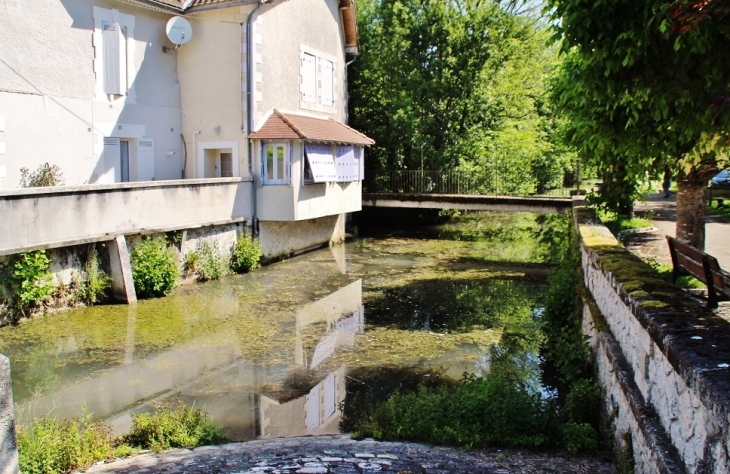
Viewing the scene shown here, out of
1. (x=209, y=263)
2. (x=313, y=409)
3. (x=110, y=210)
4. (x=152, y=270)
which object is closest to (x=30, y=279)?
(x=110, y=210)

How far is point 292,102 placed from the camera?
20641 millimetres

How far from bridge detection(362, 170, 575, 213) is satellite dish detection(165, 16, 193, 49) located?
9.70 m

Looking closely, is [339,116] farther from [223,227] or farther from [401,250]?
[223,227]

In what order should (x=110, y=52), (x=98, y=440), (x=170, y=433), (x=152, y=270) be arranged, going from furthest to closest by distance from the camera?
(x=110, y=52) → (x=152, y=270) → (x=170, y=433) → (x=98, y=440)

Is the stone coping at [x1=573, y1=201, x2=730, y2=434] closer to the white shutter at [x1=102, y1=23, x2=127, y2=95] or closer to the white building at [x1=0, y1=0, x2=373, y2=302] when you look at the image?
the white building at [x1=0, y1=0, x2=373, y2=302]

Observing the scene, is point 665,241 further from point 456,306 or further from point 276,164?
point 276,164

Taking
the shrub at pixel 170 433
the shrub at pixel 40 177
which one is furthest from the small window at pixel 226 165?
the shrub at pixel 170 433

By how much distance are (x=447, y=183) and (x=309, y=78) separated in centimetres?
792

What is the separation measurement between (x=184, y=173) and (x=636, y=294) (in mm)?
15883

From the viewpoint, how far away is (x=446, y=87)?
1050 inches

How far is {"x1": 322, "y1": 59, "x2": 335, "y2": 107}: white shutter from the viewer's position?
2256cm

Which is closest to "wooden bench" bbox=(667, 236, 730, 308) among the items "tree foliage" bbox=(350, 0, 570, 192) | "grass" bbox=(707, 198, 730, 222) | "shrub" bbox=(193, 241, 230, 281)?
A: "shrub" bbox=(193, 241, 230, 281)

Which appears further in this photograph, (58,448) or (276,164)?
(276,164)

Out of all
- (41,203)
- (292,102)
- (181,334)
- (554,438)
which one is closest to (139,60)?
(292,102)
